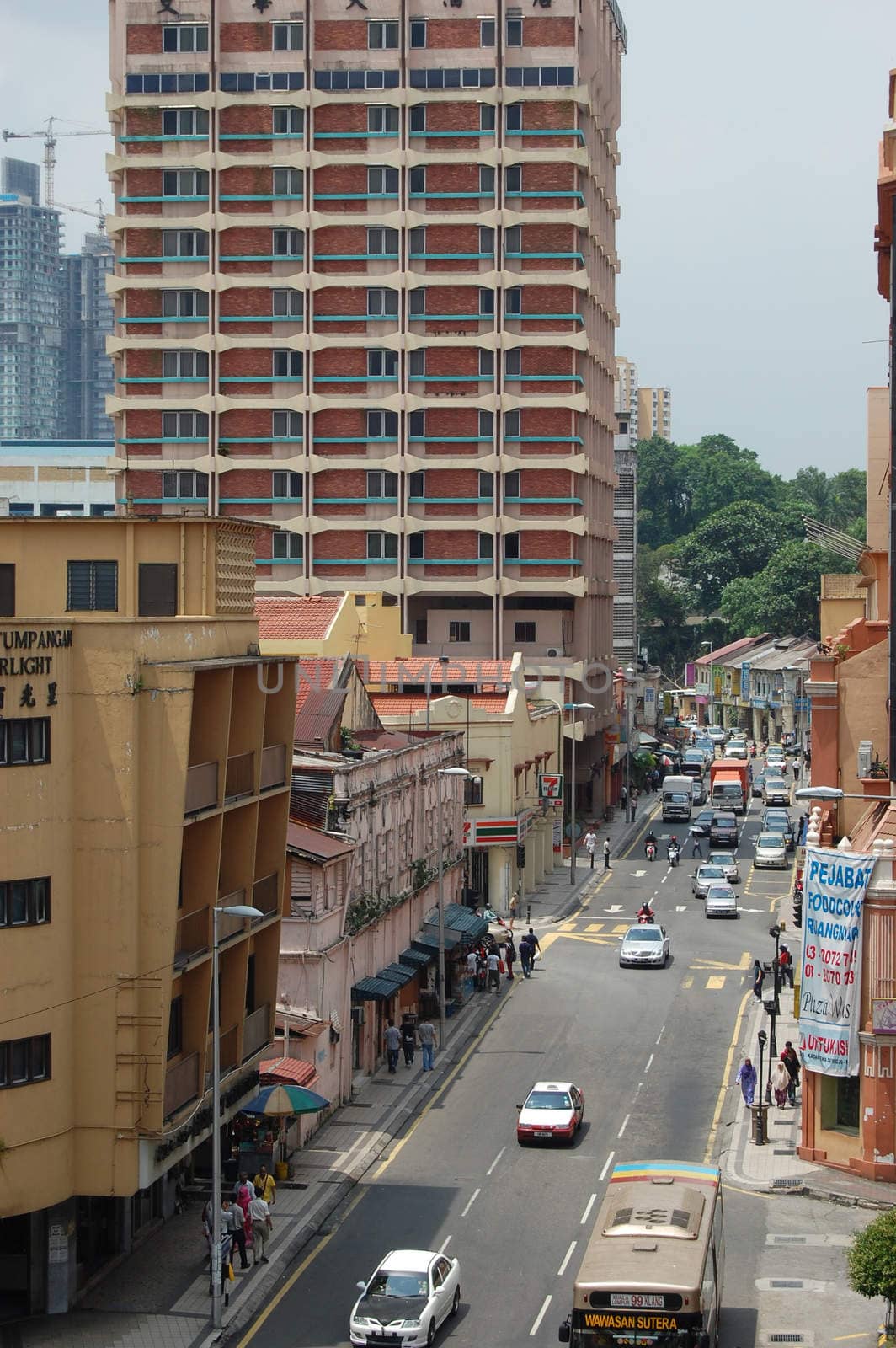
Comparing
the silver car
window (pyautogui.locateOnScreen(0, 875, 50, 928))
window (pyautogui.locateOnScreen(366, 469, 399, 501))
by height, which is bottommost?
the silver car

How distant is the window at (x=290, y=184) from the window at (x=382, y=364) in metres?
9.82

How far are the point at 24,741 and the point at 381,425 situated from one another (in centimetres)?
7813

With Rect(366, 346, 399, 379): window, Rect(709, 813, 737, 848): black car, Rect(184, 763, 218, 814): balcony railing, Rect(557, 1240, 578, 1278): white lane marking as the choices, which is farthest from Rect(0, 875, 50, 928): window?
Rect(366, 346, 399, 379): window

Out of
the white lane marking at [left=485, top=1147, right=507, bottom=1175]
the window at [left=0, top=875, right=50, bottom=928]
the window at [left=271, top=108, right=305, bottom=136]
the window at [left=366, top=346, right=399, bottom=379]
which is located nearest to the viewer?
the window at [left=0, top=875, right=50, bottom=928]

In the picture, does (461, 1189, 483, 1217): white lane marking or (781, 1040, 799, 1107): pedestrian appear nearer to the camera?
(461, 1189, 483, 1217): white lane marking

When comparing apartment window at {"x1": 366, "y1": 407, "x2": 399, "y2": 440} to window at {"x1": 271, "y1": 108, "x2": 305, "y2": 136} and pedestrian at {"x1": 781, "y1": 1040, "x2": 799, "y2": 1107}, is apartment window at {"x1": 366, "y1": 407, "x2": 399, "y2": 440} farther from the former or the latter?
pedestrian at {"x1": 781, "y1": 1040, "x2": 799, "y2": 1107}

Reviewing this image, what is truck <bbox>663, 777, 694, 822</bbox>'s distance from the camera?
407 feet

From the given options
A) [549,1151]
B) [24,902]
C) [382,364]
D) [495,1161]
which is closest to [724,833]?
[382,364]

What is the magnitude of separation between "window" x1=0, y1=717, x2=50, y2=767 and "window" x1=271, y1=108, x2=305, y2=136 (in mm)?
82263

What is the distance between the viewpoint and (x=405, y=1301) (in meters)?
38.6

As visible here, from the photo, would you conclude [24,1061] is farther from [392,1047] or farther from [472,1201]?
[392,1047]

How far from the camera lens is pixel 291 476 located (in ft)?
383

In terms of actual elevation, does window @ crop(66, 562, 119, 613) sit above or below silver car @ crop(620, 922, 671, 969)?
above

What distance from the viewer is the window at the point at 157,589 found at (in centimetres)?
4347
